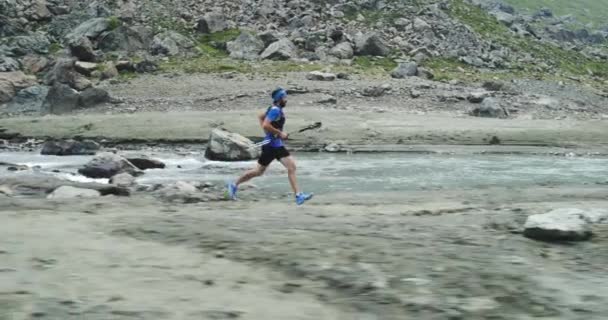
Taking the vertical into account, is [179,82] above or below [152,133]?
above

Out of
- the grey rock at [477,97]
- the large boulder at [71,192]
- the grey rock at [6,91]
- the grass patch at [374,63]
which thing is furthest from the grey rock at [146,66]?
the large boulder at [71,192]

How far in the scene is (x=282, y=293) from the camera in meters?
5.34

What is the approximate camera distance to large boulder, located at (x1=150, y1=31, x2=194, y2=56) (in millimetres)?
42938

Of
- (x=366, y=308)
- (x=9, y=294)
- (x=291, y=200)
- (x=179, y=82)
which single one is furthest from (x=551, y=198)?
(x=179, y=82)

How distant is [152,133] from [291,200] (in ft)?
45.8

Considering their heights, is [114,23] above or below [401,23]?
below

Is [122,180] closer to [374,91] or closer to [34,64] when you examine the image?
[374,91]

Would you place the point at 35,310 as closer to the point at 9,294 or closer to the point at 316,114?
the point at 9,294

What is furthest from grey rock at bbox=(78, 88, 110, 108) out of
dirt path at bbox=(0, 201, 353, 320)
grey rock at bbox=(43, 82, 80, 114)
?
dirt path at bbox=(0, 201, 353, 320)

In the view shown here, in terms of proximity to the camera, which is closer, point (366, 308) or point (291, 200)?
point (366, 308)

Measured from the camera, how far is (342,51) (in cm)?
4191

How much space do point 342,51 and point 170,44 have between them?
11345 millimetres

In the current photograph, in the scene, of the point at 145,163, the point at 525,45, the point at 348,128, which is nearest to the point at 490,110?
the point at 348,128

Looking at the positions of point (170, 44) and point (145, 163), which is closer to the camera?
point (145, 163)
